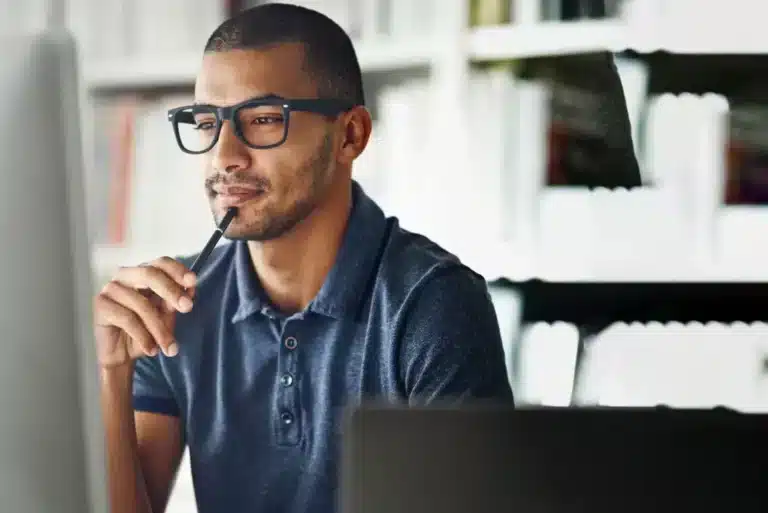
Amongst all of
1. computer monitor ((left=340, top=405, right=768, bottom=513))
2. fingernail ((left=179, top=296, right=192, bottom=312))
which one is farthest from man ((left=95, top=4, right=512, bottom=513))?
computer monitor ((left=340, top=405, right=768, bottom=513))

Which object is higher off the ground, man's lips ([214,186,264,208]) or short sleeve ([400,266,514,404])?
man's lips ([214,186,264,208])

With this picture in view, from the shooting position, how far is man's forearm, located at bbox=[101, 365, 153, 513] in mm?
1212

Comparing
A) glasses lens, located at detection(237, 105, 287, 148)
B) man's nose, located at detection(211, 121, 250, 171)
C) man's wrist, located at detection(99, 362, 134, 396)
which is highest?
glasses lens, located at detection(237, 105, 287, 148)

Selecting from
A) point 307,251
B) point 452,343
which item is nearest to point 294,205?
point 307,251

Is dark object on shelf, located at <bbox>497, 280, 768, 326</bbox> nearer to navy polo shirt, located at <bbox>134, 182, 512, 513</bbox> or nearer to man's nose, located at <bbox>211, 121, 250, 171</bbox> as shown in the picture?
navy polo shirt, located at <bbox>134, 182, 512, 513</bbox>

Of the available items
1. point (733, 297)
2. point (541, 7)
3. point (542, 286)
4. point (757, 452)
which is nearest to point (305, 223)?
point (542, 286)

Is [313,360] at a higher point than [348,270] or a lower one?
lower

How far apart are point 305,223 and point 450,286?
224mm

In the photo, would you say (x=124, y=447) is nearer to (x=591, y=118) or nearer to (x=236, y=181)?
(x=236, y=181)

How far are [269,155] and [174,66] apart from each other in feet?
0.67

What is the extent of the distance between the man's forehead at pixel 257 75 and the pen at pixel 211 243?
6.5 inches

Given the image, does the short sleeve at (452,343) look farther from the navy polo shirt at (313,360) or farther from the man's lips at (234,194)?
the man's lips at (234,194)

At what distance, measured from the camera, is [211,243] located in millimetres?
1271

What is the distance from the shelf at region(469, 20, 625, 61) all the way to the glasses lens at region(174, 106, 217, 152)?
15.1 inches
